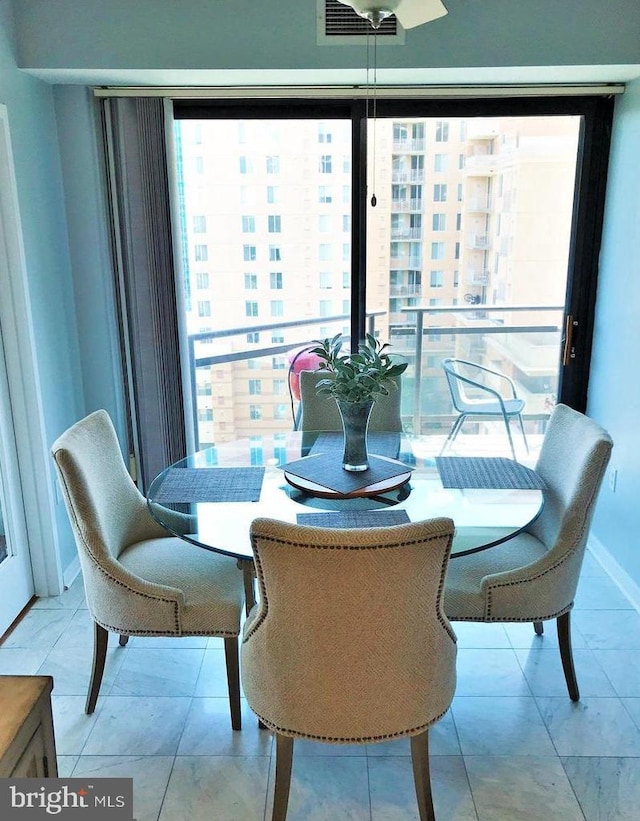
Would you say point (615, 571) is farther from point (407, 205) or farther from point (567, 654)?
point (407, 205)

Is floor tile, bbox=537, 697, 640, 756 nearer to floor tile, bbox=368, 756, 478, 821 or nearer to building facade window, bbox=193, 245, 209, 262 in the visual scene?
floor tile, bbox=368, 756, 478, 821

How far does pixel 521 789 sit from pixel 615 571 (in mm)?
1479

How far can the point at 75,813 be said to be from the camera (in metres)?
1.17

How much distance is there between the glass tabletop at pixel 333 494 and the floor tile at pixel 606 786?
0.76m

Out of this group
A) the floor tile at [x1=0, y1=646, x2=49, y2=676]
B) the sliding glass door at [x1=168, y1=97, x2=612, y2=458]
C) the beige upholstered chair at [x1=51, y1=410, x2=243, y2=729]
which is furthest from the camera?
the sliding glass door at [x1=168, y1=97, x2=612, y2=458]

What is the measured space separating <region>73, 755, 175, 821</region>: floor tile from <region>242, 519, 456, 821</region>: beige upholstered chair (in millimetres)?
426

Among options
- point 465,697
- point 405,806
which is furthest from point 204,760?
point 465,697

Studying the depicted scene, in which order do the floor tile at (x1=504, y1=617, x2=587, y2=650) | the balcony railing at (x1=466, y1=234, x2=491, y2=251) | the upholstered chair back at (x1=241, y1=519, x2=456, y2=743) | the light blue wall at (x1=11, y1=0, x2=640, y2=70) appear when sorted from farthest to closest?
the balcony railing at (x1=466, y1=234, x2=491, y2=251)
the light blue wall at (x1=11, y1=0, x2=640, y2=70)
the floor tile at (x1=504, y1=617, x2=587, y2=650)
the upholstered chair back at (x1=241, y1=519, x2=456, y2=743)

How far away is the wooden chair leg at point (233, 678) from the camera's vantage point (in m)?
2.06

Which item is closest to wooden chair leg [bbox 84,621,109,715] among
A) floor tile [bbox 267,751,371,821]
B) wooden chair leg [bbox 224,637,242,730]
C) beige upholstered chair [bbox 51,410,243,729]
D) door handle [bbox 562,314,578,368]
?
beige upholstered chair [bbox 51,410,243,729]

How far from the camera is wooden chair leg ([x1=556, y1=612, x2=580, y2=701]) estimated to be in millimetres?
2225

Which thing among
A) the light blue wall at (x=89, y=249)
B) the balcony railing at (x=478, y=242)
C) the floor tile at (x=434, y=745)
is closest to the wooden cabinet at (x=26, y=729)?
the floor tile at (x=434, y=745)

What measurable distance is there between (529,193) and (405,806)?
283cm

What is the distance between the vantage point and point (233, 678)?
6.86 feet
